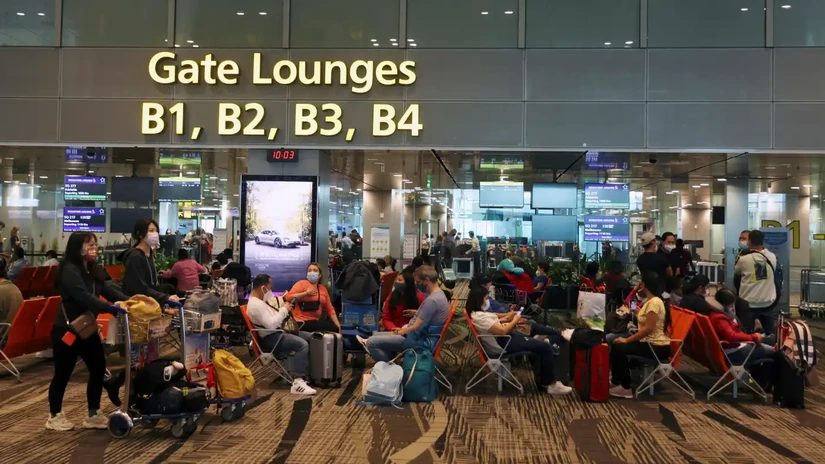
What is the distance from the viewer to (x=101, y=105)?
39.0 feet

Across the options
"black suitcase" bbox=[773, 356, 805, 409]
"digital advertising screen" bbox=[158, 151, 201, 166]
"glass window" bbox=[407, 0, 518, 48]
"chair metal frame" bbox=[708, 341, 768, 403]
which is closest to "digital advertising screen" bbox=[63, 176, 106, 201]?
"digital advertising screen" bbox=[158, 151, 201, 166]

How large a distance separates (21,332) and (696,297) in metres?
7.65

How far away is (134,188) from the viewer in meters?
14.8

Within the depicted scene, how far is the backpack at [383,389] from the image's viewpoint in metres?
6.68

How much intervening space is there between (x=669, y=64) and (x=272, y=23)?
6833 millimetres

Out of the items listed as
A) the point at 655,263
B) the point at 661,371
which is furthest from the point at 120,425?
the point at 655,263

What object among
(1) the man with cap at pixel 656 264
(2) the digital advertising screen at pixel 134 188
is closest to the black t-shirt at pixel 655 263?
(1) the man with cap at pixel 656 264

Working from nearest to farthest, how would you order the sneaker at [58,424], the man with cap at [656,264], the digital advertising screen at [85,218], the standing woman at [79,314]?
the standing woman at [79,314] → the sneaker at [58,424] → the man with cap at [656,264] → the digital advertising screen at [85,218]

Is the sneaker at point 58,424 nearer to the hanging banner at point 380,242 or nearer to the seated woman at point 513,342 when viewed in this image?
the seated woman at point 513,342

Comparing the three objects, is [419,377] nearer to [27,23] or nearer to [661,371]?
[661,371]

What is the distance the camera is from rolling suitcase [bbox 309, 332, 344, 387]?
7379mm

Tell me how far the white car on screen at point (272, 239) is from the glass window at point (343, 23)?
10.8 ft

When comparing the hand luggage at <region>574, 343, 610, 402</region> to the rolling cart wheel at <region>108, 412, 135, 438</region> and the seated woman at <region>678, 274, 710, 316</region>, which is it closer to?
the seated woman at <region>678, 274, 710, 316</region>

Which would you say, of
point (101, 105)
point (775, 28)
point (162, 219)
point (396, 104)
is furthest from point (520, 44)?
point (162, 219)
